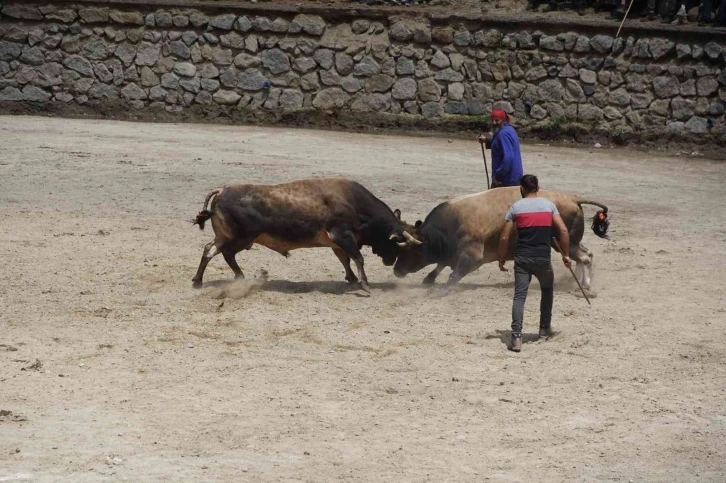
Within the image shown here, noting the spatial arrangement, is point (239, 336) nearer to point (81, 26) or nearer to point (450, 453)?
point (450, 453)

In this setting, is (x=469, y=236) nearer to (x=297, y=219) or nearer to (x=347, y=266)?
(x=347, y=266)

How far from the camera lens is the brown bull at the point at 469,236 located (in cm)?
1227

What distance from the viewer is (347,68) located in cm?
2312

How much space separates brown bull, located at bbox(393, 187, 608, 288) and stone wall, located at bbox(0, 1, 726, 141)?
403 inches

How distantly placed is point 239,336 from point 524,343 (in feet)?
8.02

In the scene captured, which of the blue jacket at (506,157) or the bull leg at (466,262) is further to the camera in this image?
the blue jacket at (506,157)

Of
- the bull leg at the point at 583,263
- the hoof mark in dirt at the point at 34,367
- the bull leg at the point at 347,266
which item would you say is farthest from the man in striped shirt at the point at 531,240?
the hoof mark in dirt at the point at 34,367

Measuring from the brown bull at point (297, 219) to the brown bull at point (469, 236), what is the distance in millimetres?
303

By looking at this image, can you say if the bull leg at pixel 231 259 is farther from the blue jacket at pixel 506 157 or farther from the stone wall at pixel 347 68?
the stone wall at pixel 347 68

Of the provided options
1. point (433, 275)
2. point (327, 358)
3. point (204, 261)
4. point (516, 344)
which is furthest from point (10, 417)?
point (433, 275)

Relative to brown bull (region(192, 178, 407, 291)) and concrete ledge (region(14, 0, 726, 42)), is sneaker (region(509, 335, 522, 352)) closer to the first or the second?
brown bull (region(192, 178, 407, 291))

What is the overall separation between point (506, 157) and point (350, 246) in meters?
2.37

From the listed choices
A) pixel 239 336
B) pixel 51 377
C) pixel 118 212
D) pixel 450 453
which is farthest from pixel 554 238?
pixel 118 212

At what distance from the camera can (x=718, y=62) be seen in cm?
2202
